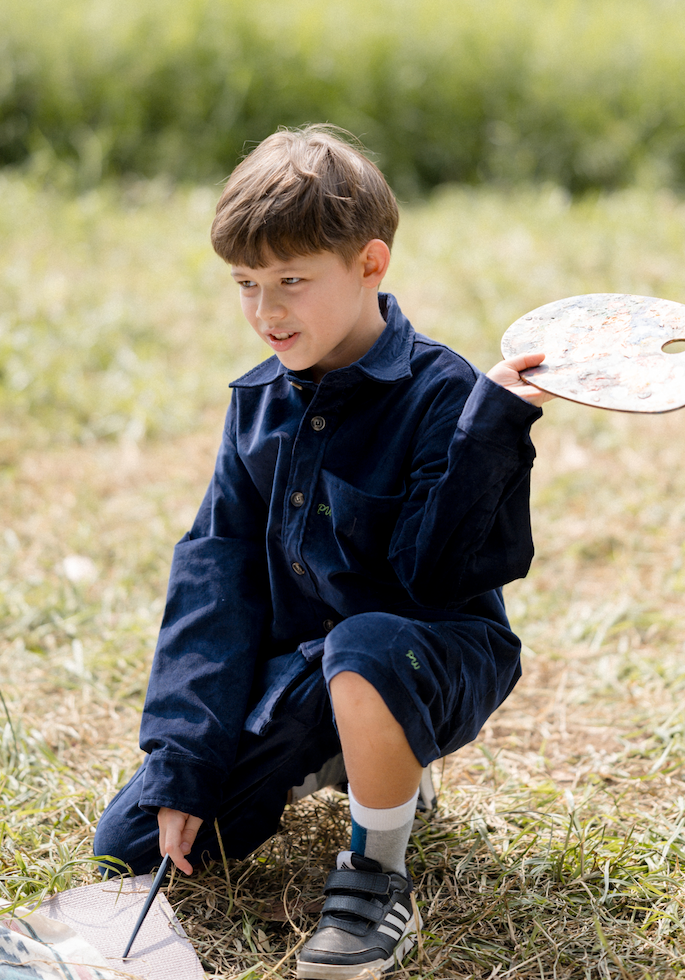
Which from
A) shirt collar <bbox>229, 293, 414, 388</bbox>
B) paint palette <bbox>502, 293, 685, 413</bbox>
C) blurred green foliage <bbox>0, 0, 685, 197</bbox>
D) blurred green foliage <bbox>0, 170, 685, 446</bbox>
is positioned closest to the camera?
paint palette <bbox>502, 293, 685, 413</bbox>

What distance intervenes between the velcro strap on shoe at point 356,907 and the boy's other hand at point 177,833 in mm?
248

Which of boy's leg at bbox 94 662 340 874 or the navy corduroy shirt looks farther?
boy's leg at bbox 94 662 340 874

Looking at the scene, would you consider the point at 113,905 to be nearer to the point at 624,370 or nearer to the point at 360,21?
the point at 624,370

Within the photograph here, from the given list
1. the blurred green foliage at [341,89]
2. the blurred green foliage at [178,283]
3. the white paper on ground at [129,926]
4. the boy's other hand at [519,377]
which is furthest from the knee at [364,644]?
the blurred green foliage at [341,89]

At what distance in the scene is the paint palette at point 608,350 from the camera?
1.32 meters

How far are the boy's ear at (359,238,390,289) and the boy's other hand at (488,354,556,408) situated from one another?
0.27 meters

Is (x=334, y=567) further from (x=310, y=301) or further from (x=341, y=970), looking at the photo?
(x=341, y=970)

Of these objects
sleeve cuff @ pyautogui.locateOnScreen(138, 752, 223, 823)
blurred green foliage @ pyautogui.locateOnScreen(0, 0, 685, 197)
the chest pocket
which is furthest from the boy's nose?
blurred green foliage @ pyautogui.locateOnScreen(0, 0, 685, 197)

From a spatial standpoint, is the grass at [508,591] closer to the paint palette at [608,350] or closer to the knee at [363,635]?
the knee at [363,635]

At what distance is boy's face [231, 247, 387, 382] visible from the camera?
1.48 m

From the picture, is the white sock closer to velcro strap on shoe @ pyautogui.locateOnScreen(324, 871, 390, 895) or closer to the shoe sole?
velcro strap on shoe @ pyautogui.locateOnScreen(324, 871, 390, 895)

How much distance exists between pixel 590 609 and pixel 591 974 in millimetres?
1136

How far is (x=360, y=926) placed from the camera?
142 cm

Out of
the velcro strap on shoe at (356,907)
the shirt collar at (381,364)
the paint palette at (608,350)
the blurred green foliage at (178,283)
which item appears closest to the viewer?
the paint palette at (608,350)
